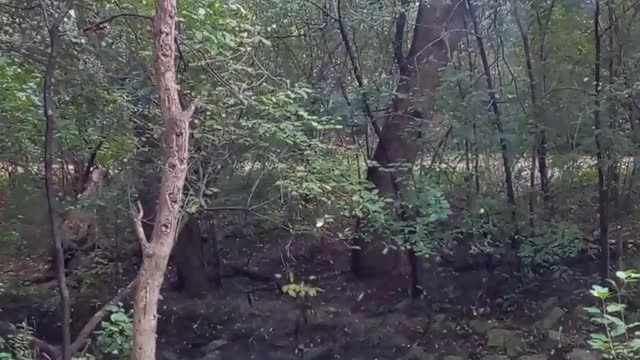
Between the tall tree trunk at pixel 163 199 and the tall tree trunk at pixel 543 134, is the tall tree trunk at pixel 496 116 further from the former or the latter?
the tall tree trunk at pixel 163 199

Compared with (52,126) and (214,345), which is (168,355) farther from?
(52,126)

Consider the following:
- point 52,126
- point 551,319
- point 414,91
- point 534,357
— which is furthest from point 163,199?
point 551,319

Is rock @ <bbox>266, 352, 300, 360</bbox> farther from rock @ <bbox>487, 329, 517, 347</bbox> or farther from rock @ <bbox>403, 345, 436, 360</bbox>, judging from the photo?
rock @ <bbox>487, 329, 517, 347</bbox>

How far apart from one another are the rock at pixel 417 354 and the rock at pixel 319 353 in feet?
2.23

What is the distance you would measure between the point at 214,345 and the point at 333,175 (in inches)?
88.6

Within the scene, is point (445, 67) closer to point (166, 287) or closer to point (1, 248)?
point (166, 287)

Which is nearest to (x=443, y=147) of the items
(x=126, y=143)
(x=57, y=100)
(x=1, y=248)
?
(x=126, y=143)

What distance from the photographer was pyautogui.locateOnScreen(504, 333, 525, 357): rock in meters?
5.50

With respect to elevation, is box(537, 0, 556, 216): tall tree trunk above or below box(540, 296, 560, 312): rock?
above

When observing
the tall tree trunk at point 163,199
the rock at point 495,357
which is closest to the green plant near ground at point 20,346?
the tall tree trunk at point 163,199

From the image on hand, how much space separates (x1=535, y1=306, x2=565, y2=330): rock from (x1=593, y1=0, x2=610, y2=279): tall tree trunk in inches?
16.6

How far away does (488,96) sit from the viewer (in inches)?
226

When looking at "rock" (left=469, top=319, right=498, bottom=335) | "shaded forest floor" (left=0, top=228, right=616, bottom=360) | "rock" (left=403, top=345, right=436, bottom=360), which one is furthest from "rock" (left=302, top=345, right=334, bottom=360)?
"rock" (left=469, top=319, right=498, bottom=335)

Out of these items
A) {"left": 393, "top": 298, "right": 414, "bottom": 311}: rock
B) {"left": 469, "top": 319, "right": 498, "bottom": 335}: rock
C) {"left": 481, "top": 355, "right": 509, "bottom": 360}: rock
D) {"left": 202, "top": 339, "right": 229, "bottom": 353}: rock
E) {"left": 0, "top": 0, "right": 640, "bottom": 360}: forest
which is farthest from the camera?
{"left": 393, "top": 298, "right": 414, "bottom": 311}: rock
